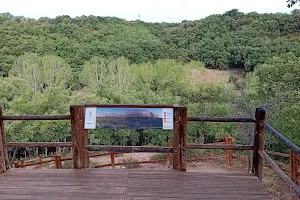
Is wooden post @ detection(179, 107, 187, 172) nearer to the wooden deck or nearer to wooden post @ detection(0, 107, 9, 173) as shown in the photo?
the wooden deck

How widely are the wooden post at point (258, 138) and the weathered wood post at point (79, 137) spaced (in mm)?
2147

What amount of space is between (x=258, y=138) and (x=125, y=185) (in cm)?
168

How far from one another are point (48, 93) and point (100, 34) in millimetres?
30729

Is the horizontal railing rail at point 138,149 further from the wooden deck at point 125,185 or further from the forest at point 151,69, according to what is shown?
the forest at point 151,69

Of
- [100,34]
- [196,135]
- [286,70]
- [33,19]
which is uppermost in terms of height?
[33,19]

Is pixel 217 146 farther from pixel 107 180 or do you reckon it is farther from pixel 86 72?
pixel 86 72

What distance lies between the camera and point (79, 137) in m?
4.02

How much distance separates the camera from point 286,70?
17.4 m

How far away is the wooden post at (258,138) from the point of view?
3686 millimetres

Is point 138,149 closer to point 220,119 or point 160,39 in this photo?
point 220,119

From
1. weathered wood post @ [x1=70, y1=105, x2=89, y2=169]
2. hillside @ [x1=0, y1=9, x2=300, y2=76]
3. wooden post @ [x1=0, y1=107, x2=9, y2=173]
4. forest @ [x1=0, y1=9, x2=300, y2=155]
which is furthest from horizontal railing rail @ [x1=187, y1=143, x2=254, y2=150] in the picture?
hillside @ [x1=0, y1=9, x2=300, y2=76]

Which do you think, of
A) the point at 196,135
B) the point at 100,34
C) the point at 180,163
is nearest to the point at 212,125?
the point at 196,135

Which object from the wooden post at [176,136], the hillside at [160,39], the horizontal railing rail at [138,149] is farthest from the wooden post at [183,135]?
the hillside at [160,39]

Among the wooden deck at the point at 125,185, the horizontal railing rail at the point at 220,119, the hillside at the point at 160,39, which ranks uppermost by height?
the hillside at the point at 160,39
